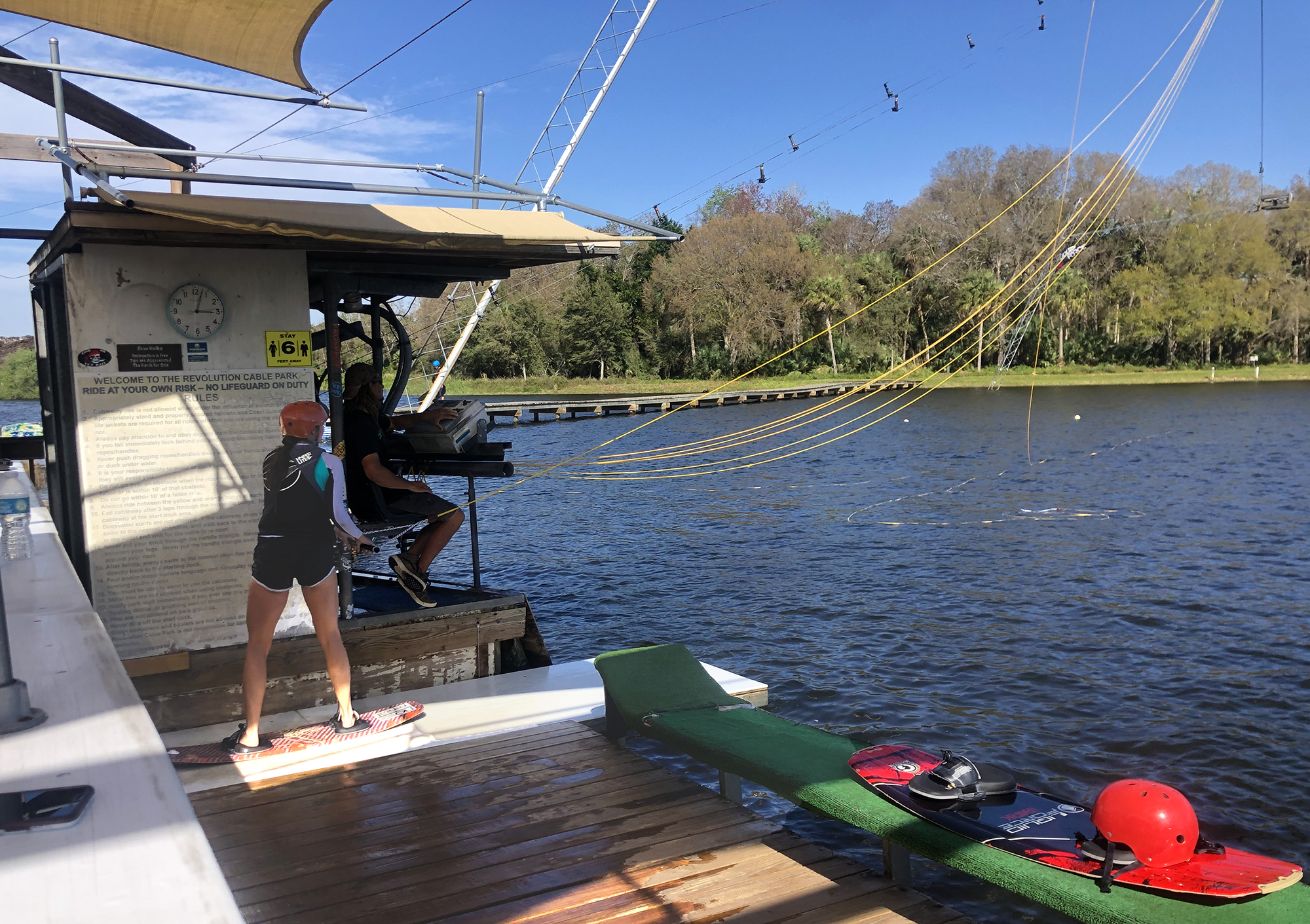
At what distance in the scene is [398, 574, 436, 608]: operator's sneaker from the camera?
7.70 meters

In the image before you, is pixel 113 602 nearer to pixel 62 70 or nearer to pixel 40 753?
pixel 62 70

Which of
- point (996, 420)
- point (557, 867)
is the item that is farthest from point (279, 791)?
point (996, 420)

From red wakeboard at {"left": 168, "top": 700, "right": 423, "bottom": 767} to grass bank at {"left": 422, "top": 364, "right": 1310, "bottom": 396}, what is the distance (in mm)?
59092

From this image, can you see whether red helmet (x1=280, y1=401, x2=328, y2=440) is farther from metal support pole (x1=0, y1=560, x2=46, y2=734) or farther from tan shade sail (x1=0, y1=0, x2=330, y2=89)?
metal support pole (x1=0, y1=560, x2=46, y2=734)

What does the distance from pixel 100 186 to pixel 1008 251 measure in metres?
72.0

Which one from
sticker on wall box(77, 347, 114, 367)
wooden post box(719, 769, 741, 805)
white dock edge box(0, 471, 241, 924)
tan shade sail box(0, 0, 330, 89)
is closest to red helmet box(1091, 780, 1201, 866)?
wooden post box(719, 769, 741, 805)

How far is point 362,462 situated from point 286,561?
1.91 metres

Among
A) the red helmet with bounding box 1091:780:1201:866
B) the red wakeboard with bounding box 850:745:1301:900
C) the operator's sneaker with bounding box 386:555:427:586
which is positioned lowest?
the red wakeboard with bounding box 850:745:1301:900

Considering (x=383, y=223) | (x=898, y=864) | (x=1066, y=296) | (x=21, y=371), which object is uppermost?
(x=1066, y=296)

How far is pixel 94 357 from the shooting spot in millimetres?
6305

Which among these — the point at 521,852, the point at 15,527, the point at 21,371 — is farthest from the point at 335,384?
the point at 21,371

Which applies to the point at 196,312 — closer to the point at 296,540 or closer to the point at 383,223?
the point at 383,223

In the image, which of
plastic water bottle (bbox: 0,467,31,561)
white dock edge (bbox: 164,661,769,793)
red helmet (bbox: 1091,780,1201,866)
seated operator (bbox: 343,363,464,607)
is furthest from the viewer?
seated operator (bbox: 343,363,464,607)

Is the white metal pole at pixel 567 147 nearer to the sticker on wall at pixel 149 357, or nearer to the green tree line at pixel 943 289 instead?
the sticker on wall at pixel 149 357
